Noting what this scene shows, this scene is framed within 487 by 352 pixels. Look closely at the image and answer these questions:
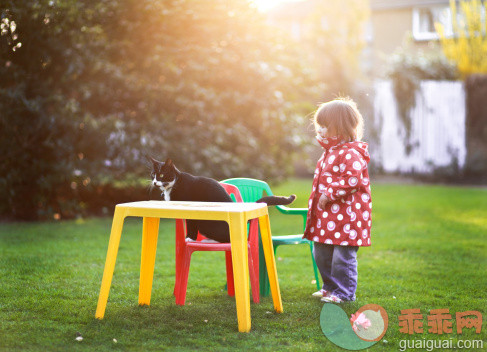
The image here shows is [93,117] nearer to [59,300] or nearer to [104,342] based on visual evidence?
[59,300]

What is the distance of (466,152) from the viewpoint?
15.2 meters

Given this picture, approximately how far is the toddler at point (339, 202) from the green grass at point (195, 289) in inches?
8.5

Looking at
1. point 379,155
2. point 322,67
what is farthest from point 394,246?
point 322,67

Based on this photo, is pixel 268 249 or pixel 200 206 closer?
pixel 200 206

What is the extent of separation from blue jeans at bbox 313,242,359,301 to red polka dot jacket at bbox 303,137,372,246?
10 centimetres

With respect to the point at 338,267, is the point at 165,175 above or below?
above

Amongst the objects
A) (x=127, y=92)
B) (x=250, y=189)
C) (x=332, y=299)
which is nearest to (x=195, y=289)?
(x=250, y=189)

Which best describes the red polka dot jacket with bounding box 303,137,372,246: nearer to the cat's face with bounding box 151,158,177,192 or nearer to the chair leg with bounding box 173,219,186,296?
the chair leg with bounding box 173,219,186,296

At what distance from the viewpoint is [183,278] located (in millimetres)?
4121

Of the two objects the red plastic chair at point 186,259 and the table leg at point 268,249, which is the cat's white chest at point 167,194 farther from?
the table leg at point 268,249

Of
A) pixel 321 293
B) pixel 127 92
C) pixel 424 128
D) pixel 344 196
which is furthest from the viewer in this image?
pixel 424 128

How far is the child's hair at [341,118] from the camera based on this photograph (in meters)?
4.21

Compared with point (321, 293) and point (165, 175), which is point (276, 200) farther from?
point (321, 293)

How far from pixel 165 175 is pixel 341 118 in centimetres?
124
